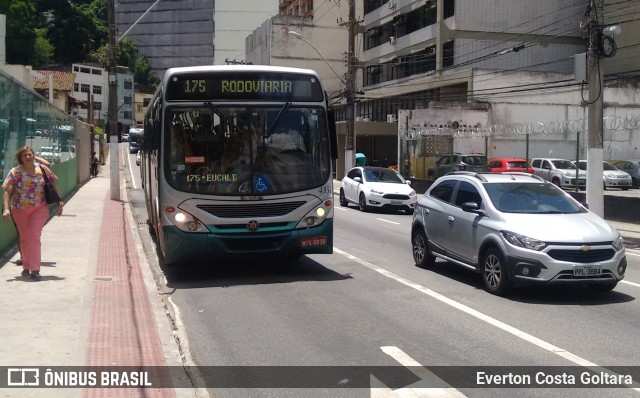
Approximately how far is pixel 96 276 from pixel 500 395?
286 inches

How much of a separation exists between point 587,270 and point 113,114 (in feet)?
73.0

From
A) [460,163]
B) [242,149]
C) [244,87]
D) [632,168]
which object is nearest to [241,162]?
[242,149]

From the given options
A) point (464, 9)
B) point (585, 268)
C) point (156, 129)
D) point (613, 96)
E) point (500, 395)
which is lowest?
point (500, 395)

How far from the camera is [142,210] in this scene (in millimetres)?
25359

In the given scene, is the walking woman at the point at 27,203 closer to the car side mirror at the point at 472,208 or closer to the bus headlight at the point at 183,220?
the bus headlight at the point at 183,220

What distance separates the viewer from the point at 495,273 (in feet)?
32.3

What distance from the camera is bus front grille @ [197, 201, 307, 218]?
10.8m

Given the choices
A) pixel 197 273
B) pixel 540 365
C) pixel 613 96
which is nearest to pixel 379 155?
pixel 613 96

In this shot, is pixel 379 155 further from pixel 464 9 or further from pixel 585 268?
pixel 585 268

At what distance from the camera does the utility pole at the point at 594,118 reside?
61.0ft

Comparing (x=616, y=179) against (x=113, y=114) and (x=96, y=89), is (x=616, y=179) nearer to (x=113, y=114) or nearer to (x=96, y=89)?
(x=113, y=114)

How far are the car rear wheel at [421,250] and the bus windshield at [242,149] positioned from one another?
2.28 meters

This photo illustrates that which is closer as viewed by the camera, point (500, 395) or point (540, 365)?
point (500, 395)

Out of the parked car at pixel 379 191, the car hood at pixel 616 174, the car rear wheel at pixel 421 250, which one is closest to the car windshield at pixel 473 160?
the car hood at pixel 616 174
